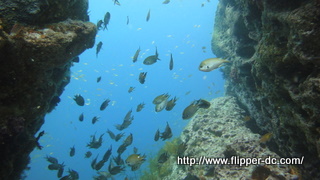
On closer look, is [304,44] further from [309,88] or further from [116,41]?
[116,41]

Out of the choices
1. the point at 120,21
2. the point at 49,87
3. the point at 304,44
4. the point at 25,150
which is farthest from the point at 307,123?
the point at 120,21

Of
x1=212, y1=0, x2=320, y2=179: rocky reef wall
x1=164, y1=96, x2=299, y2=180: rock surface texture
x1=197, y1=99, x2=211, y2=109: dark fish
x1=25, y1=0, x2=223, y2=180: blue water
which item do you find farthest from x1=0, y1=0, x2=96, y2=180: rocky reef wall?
x1=25, y1=0, x2=223, y2=180: blue water

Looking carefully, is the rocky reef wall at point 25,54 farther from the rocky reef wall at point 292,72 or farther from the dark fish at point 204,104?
the rocky reef wall at point 292,72

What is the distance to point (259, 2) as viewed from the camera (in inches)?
194

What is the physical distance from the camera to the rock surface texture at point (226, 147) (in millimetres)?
5090

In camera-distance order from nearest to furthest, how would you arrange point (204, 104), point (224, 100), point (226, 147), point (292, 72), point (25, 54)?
1. point (25, 54)
2. point (292, 72)
3. point (204, 104)
4. point (226, 147)
5. point (224, 100)

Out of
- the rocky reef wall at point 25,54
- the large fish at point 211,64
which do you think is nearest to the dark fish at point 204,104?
the large fish at point 211,64

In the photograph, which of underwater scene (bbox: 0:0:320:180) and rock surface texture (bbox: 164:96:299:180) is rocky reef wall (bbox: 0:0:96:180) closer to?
underwater scene (bbox: 0:0:320:180)

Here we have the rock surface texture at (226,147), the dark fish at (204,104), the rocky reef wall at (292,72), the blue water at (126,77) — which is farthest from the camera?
the blue water at (126,77)

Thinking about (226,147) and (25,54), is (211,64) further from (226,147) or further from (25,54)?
(25,54)

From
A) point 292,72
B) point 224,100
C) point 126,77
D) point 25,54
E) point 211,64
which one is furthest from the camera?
point 126,77

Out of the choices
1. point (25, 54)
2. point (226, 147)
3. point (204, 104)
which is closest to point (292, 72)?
Result: point (204, 104)

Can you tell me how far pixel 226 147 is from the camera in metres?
6.14

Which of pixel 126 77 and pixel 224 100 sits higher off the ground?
pixel 126 77
